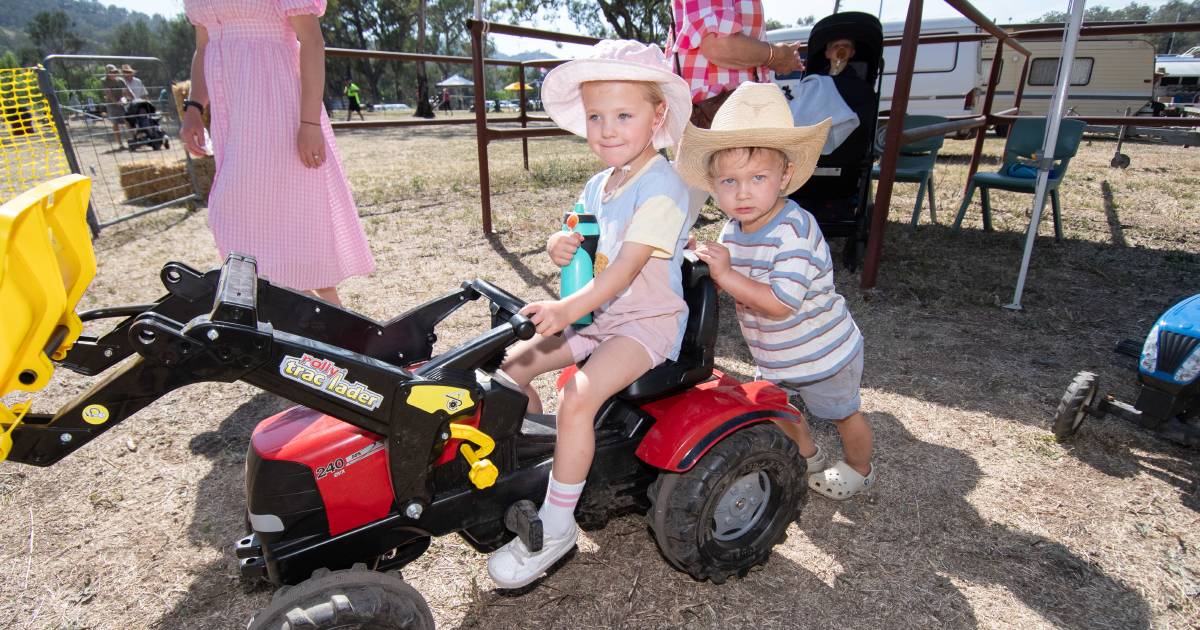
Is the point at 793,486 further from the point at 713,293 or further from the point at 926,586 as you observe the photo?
the point at 713,293

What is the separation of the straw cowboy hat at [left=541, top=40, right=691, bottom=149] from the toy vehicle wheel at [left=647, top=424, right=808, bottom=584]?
1001 mm

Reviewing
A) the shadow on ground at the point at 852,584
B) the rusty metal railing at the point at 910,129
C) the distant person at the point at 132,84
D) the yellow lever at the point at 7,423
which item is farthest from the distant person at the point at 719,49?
the distant person at the point at 132,84

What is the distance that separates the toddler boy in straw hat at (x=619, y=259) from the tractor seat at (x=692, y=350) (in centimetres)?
3

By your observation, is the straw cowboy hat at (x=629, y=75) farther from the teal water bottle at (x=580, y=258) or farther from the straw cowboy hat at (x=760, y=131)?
the teal water bottle at (x=580, y=258)

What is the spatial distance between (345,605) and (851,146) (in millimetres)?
4545

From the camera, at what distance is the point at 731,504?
2145 millimetres

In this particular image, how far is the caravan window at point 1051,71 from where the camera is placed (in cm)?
1578

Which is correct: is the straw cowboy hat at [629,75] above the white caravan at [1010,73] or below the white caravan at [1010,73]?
below

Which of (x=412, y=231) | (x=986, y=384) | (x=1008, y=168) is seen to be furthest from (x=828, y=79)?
(x=412, y=231)

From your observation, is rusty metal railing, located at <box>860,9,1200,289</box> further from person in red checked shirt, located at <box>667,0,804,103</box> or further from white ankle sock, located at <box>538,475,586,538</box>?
white ankle sock, located at <box>538,475,586,538</box>

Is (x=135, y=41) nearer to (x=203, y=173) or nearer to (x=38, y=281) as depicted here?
(x=203, y=173)

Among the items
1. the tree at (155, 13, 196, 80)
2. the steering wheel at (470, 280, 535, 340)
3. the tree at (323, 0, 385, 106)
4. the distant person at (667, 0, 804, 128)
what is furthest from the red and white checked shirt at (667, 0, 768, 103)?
the tree at (155, 13, 196, 80)

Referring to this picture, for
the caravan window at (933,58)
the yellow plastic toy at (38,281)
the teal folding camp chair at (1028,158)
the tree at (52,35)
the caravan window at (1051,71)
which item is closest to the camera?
the yellow plastic toy at (38,281)

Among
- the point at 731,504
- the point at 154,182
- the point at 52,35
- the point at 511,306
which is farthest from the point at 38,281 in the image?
the point at 52,35
